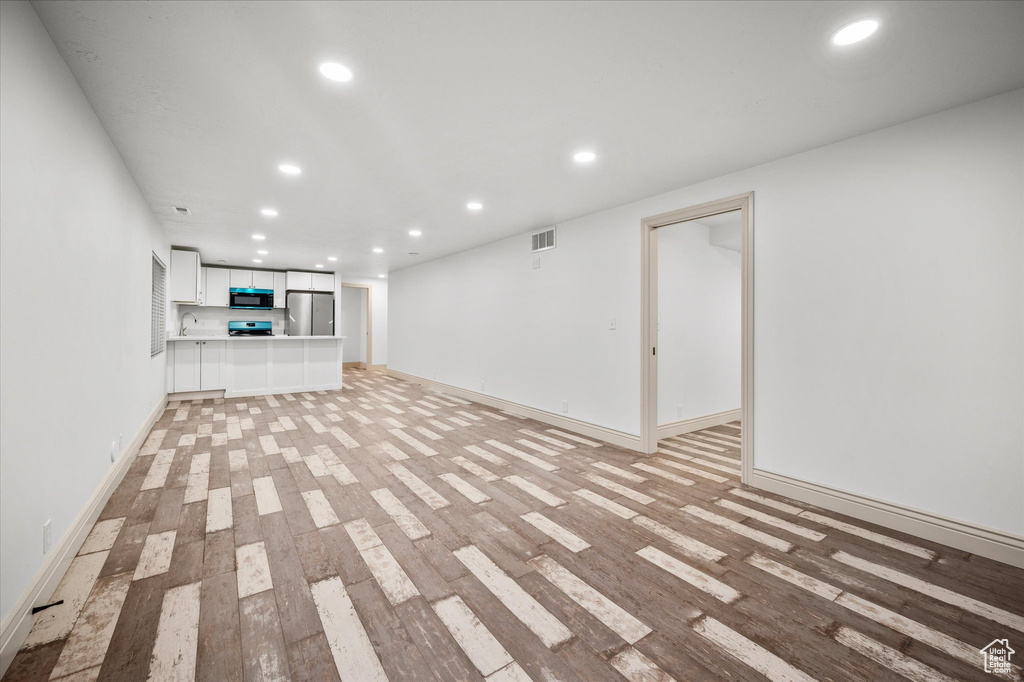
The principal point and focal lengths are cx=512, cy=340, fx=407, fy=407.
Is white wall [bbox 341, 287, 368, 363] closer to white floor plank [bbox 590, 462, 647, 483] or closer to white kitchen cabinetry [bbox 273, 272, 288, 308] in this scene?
white kitchen cabinetry [bbox 273, 272, 288, 308]

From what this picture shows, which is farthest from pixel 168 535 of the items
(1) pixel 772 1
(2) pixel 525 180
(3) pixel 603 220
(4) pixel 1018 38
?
(4) pixel 1018 38

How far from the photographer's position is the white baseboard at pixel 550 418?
4250 mm

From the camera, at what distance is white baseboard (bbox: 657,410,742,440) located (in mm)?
4668

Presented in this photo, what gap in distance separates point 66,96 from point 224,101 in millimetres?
672

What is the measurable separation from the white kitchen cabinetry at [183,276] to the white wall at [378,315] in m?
4.17

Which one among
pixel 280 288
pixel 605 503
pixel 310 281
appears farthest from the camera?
pixel 310 281

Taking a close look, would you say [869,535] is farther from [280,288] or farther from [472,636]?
[280,288]

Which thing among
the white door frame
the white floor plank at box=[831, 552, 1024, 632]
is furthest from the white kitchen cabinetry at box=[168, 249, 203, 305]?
the white floor plank at box=[831, 552, 1024, 632]

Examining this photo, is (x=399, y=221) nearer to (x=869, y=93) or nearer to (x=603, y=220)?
(x=603, y=220)

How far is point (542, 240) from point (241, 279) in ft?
23.2

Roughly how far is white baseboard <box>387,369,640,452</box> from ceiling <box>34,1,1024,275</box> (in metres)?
2.50

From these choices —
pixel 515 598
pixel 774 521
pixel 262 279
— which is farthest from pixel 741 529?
pixel 262 279

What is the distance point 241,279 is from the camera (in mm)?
8719

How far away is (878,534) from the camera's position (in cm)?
250
